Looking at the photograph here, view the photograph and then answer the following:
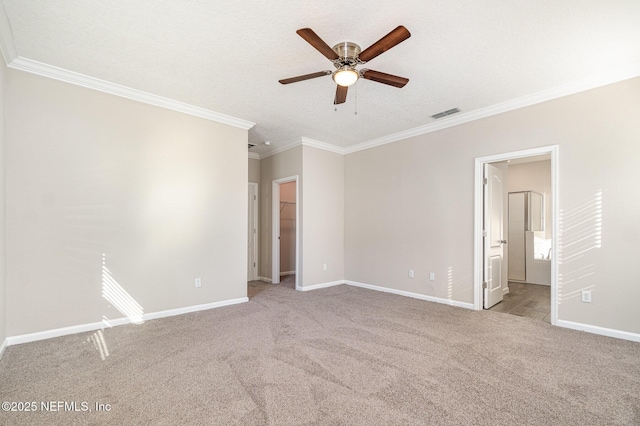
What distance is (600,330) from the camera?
311 centimetres

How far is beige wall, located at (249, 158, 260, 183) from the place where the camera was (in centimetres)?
621

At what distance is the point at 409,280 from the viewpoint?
4.84m

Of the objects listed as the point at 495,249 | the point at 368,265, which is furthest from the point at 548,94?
the point at 368,265

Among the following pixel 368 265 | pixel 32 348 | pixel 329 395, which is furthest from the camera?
pixel 368 265

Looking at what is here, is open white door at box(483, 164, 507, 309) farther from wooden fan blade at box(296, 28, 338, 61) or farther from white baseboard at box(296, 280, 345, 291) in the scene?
wooden fan blade at box(296, 28, 338, 61)

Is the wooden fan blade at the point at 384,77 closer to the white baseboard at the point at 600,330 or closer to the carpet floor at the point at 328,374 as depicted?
the carpet floor at the point at 328,374

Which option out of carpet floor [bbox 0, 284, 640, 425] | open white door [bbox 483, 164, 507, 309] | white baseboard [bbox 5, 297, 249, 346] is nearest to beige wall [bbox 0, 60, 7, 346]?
white baseboard [bbox 5, 297, 249, 346]

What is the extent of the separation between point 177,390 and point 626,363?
3.54 m

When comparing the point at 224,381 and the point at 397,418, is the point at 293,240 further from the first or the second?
the point at 397,418

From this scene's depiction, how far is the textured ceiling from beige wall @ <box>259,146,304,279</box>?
1797 mm

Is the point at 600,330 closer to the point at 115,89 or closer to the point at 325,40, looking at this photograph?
the point at 325,40

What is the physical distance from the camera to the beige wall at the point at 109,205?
288 centimetres

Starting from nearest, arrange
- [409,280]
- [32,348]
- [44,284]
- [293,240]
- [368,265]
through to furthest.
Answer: [32,348]
[44,284]
[409,280]
[368,265]
[293,240]

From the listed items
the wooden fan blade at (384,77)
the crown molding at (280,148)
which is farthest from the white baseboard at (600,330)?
the crown molding at (280,148)
